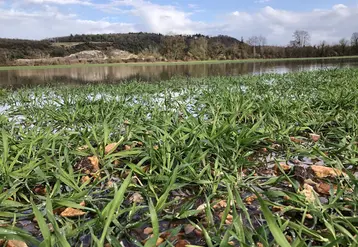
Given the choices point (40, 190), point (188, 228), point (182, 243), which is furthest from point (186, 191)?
point (40, 190)

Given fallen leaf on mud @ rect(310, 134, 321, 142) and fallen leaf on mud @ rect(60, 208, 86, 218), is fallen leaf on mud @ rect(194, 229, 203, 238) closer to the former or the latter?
fallen leaf on mud @ rect(60, 208, 86, 218)

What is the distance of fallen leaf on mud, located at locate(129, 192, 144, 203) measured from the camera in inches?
63.1

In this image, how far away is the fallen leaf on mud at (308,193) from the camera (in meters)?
1.44

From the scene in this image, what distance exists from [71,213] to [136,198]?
13.5 inches

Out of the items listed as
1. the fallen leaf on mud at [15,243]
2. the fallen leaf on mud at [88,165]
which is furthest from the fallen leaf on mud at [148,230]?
the fallen leaf on mud at [88,165]

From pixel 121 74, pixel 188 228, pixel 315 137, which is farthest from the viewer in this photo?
pixel 121 74

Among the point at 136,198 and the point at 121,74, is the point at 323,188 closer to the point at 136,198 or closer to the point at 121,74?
the point at 136,198

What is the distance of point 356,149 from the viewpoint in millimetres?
2062

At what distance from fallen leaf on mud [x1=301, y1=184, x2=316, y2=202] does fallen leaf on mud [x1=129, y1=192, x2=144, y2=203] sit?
2.78ft

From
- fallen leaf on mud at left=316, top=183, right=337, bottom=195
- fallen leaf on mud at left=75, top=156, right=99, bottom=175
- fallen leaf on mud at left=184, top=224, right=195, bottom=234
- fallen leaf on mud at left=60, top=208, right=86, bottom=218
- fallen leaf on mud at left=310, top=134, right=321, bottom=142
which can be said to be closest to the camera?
fallen leaf on mud at left=184, top=224, right=195, bottom=234

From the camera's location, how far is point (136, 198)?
1620 mm

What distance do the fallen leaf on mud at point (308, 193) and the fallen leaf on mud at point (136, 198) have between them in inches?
33.4

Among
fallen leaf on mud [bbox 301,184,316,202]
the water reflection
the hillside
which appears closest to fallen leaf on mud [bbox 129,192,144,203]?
fallen leaf on mud [bbox 301,184,316,202]

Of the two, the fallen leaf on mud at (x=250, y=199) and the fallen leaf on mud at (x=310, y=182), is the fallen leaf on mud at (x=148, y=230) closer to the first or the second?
the fallen leaf on mud at (x=250, y=199)
